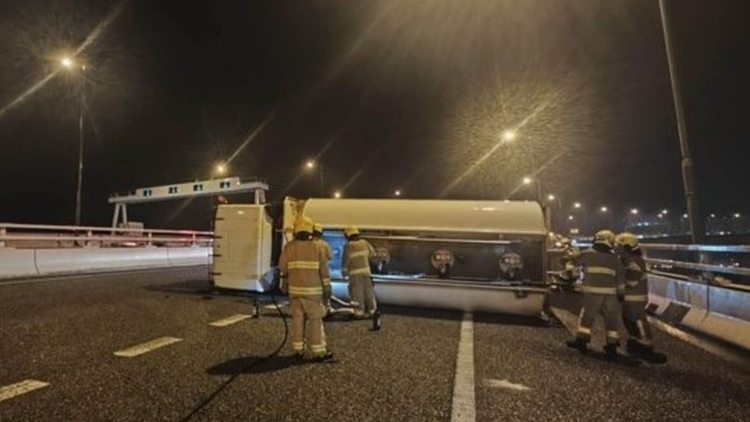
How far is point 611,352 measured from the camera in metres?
6.87

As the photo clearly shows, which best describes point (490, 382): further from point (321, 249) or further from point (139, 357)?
point (139, 357)

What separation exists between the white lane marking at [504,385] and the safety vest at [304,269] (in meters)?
2.35

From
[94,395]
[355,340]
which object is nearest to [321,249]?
[355,340]

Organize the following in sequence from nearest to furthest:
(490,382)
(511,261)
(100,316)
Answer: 1. (490,382)
2. (100,316)
3. (511,261)

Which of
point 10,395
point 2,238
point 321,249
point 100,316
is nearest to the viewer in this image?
point 10,395

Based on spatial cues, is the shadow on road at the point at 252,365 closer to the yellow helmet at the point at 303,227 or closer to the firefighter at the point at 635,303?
the yellow helmet at the point at 303,227

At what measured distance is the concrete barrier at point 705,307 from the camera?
7.68m

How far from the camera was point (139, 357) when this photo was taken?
20.1 feet

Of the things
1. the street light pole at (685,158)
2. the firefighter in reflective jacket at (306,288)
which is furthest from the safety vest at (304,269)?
the street light pole at (685,158)

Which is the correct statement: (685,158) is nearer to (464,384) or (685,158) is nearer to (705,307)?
(705,307)

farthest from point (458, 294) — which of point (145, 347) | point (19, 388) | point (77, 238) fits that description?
point (77, 238)

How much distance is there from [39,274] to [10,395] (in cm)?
1304

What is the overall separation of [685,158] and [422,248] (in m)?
6.17

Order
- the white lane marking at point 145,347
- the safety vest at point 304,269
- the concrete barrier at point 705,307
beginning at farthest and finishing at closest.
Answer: the concrete barrier at point 705,307
the safety vest at point 304,269
the white lane marking at point 145,347
